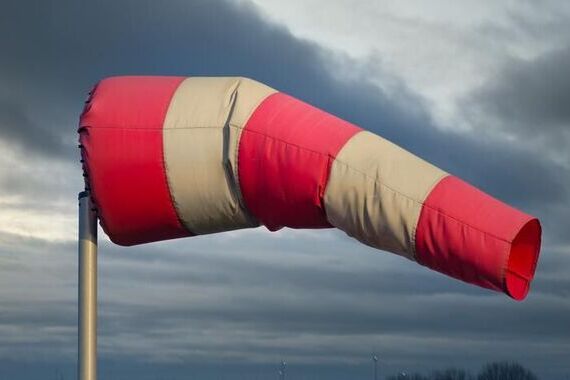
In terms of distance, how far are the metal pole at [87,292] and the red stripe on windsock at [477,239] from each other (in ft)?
7.29

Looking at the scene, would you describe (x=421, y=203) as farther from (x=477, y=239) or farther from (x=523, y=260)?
(x=523, y=260)

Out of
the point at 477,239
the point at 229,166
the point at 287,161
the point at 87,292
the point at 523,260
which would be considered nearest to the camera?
the point at 477,239

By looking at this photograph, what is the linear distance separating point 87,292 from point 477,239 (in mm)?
2645

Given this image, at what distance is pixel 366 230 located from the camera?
6.42 metres

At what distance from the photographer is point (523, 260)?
6223 mm

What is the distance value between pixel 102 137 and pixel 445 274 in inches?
89.4

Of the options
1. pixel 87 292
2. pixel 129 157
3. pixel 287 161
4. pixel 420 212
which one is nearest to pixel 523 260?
pixel 420 212

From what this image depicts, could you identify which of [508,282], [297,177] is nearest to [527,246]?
[508,282]

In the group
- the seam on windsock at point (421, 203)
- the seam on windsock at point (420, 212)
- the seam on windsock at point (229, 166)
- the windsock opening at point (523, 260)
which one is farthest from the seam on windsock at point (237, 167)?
the windsock opening at point (523, 260)

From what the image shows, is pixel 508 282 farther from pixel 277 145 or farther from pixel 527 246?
Result: pixel 277 145

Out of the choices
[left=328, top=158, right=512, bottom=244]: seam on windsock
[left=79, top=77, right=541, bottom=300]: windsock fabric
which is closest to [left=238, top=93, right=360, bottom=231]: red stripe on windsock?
[left=79, top=77, right=541, bottom=300]: windsock fabric

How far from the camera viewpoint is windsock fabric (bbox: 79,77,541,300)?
619 cm

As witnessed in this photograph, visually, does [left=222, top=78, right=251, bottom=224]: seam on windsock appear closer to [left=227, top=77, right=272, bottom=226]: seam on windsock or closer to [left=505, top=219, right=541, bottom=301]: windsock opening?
[left=227, top=77, right=272, bottom=226]: seam on windsock

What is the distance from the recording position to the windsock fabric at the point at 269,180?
20.3ft
